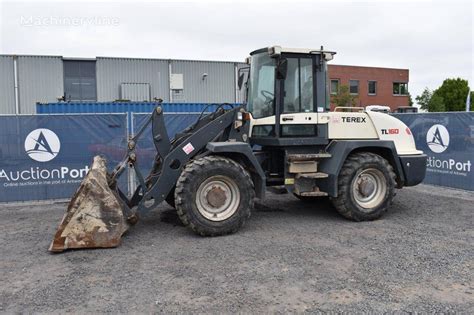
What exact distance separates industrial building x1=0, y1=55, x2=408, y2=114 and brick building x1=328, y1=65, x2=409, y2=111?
15859 mm

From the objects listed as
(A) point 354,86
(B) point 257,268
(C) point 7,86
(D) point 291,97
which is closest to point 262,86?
(D) point 291,97

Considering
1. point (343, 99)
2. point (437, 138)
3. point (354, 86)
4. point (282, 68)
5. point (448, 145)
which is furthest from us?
point (354, 86)

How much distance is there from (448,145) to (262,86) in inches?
224

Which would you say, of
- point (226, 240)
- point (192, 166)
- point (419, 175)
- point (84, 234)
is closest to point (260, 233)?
point (226, 240)

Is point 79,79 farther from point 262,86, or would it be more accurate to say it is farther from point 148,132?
point 262,86

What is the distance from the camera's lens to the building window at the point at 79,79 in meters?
26.4

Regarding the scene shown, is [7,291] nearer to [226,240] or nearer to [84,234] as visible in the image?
[84,234]

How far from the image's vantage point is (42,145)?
29.3 ft

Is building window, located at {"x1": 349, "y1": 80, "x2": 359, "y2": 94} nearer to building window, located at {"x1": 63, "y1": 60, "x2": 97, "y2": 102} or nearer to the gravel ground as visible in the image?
building window, located at {"x1": 63, "y1": 60, "x2": 97, "y2": 102}

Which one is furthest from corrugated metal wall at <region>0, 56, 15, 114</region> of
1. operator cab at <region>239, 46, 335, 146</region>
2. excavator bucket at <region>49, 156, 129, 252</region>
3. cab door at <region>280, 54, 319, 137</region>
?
cab door at <region>280, 54, 319, 137</region>

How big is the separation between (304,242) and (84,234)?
296 centimetres

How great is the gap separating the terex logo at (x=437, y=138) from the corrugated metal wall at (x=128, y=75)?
1918cm

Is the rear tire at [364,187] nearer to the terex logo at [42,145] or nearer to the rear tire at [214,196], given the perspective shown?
the rear tire at [214,196]

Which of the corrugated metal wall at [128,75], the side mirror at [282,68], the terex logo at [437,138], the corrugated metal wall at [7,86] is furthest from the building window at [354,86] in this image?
the side mirror at [282,68]
